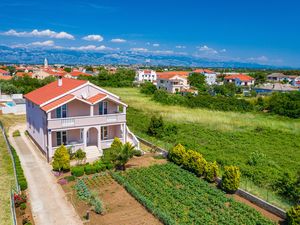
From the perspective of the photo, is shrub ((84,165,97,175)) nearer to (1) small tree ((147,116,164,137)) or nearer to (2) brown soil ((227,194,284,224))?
(2) brown soil ((227,194,284,224))

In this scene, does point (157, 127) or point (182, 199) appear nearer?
point (182, 199)

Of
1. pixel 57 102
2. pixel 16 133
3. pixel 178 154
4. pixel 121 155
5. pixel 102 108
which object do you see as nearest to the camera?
pixel 121 155

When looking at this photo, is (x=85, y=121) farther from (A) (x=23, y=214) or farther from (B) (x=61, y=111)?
(A) (x=23, y=214)

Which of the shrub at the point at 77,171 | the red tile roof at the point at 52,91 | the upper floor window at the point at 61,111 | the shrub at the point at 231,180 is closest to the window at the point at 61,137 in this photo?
the upper floor window at the point at 61,111

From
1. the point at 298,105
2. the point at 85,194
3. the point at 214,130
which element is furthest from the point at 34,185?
the point at 298,105

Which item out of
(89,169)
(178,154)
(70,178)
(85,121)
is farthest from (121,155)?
(85,121)

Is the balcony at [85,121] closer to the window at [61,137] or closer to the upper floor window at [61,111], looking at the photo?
the upper floor window at [61,111]

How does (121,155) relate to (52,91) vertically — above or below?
below
